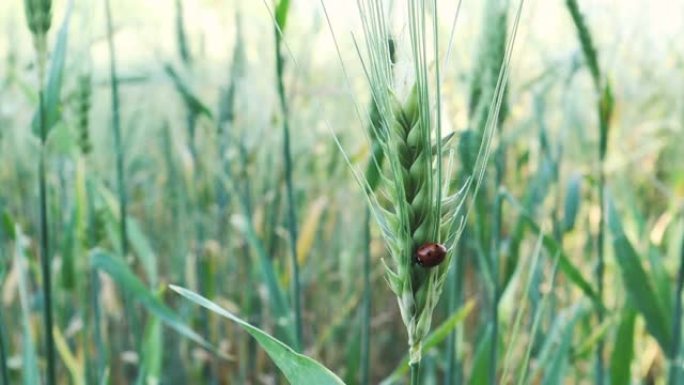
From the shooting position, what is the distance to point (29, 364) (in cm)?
80

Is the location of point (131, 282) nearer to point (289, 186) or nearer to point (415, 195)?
point (289, 186)

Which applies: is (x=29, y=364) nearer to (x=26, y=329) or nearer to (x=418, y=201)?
(x=26, y=329)

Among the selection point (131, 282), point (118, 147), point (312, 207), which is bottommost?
point (312, 207)

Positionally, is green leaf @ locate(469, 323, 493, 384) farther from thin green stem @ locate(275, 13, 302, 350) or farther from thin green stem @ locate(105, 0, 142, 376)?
thin green stem @ locate(105, 0, 142, 376)

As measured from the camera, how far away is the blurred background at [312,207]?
0.88 meters

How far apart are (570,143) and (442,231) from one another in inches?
70.2

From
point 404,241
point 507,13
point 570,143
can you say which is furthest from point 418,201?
point 570,143

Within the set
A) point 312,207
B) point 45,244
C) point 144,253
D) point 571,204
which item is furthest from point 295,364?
point 312,207

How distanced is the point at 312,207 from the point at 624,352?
2.71ft

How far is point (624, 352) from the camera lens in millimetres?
943

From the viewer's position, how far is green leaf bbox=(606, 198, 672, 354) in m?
0.87

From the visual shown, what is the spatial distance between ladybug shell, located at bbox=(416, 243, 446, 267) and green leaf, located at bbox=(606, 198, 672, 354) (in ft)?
1.66

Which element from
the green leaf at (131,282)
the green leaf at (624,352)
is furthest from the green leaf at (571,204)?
the green leaf at (131,282)

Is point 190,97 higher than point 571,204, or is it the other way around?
point 190,97
